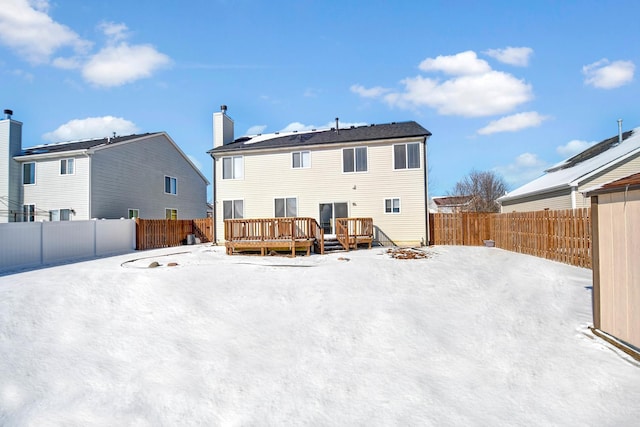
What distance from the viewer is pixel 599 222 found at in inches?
222

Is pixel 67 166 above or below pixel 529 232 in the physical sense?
above

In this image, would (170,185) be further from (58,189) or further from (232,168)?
(232,168)

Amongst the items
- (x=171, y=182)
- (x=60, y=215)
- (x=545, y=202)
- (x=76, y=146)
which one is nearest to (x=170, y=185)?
(x=171, y=182)

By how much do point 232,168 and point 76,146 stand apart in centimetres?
1021

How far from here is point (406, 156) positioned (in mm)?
16375

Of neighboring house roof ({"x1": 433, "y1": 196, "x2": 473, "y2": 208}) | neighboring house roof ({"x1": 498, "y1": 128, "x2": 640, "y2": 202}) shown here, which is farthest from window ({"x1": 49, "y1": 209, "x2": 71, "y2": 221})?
neighboring house roof ({"x1": 433, "y1": 196, "x2": 473, "y2": 208})

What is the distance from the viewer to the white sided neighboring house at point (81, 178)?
1836 centimetres

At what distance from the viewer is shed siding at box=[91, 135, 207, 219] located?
18.8 metres

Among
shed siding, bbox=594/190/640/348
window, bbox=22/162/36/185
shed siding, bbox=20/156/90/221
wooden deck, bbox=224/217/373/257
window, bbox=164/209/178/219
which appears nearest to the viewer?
shed siding, bbox=594/190/640/348

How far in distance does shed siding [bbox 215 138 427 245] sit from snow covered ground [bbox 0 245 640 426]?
7636 millimetres

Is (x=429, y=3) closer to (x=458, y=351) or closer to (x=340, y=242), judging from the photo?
(x=340, y=242)

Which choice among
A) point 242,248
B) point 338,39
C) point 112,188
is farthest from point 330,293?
point 112,188

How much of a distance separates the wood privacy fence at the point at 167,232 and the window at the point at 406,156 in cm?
1222

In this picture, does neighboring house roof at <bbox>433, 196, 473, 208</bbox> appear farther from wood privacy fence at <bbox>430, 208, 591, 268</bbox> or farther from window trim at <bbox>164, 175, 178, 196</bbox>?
window trim at <bbox>164, 175, 178, 196</bbox>
